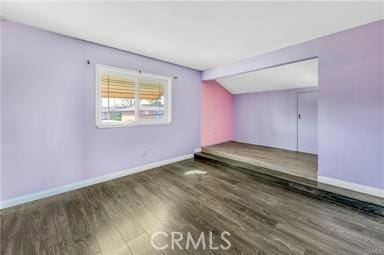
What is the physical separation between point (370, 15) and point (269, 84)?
264 centimetres

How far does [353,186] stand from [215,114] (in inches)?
143

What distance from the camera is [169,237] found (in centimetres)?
170

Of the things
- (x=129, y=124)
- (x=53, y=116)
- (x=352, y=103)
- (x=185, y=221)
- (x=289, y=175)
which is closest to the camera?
(x=185, y=221)

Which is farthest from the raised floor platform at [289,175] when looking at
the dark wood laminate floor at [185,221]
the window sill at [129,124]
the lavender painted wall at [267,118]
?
the window sill at [129,124]

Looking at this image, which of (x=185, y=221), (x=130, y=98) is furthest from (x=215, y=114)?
(x=185, y=221)

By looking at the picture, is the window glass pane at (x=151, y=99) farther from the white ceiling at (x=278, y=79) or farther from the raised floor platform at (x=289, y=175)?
the white ceiling at (x=278, y=79)

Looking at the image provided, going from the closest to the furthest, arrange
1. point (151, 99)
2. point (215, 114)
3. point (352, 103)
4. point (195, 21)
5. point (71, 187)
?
point (195, 21) < point (352, 103) < point (71, 187) < point (151, 99) < point (215, 114)

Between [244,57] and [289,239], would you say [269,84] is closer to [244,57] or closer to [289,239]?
[244,57]

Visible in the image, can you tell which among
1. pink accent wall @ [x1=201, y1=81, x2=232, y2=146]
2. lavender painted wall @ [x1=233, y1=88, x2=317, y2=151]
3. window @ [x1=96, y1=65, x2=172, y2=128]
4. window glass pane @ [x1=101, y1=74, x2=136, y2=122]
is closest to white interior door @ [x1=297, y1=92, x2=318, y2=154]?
lavender painted wall @ [x1=233, y1=88, x2=317, y2=151]

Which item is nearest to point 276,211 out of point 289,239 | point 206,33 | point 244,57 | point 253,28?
point 289,239

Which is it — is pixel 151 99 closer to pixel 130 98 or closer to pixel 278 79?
pixel 130 98

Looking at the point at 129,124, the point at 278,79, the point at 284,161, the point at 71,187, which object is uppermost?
the point at 278,79

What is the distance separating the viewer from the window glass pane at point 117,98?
3.10 meters

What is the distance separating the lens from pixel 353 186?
2.40 metres
